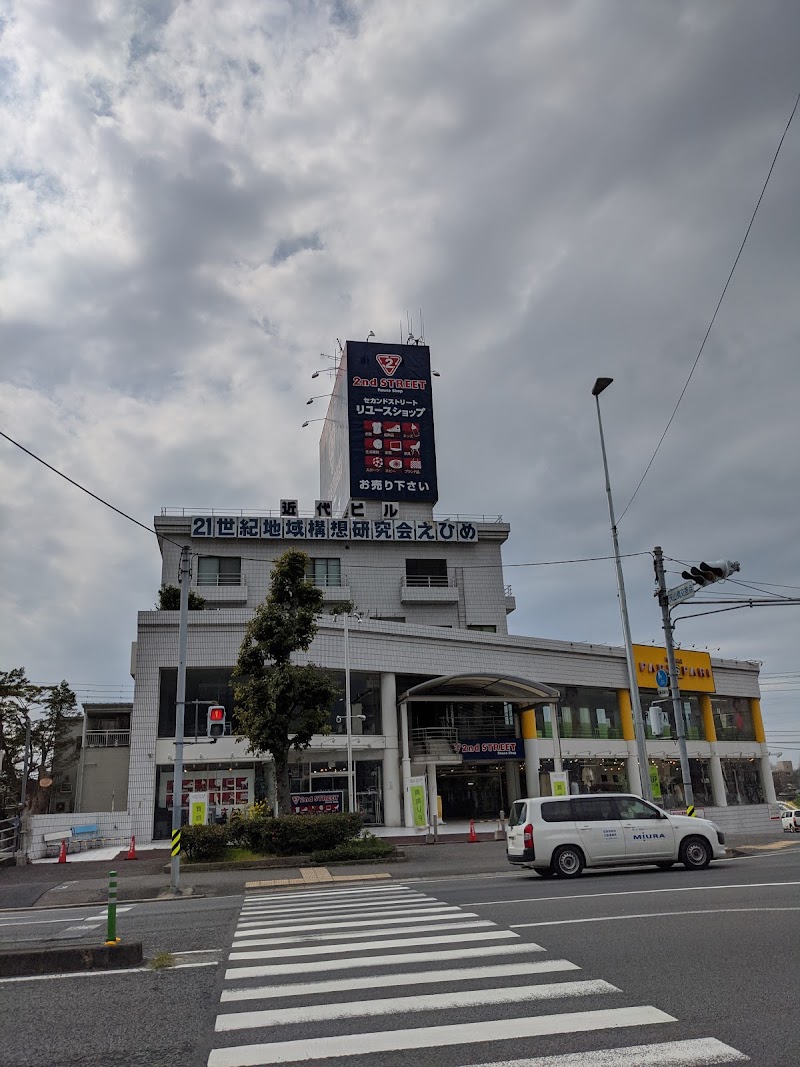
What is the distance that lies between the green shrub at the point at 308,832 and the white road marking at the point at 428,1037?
63.4ft

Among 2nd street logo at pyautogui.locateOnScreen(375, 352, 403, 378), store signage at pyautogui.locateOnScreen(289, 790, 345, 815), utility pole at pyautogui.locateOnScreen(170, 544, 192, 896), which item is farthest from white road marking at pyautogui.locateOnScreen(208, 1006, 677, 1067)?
2nd street logo at pyautogui.locateOnScreen(375, 352, 403, 378)

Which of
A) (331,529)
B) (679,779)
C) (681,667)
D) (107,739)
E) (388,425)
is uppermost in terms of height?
(388,425)

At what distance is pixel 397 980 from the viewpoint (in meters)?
7.99

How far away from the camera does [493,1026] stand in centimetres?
639

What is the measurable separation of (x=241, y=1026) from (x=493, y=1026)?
207cm

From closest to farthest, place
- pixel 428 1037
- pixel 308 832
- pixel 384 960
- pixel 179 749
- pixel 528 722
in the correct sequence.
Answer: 1. pixel 428 1037
2. pixel 384 960
3. pixel 179 749
4. pixel 308 832
5. pixel 528 722

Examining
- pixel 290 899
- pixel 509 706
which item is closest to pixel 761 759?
pixel 509 706

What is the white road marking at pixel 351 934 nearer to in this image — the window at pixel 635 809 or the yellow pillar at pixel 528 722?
the window at pixel 635 809

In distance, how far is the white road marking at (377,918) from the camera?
12.0 metres

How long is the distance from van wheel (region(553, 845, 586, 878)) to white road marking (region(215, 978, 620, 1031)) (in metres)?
10.4

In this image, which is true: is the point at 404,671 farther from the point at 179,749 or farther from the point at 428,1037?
the point at 428,1037

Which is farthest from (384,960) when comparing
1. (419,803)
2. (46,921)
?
(419,803)

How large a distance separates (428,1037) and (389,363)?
5618 centimetres

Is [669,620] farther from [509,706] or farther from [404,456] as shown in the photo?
[404,456]
